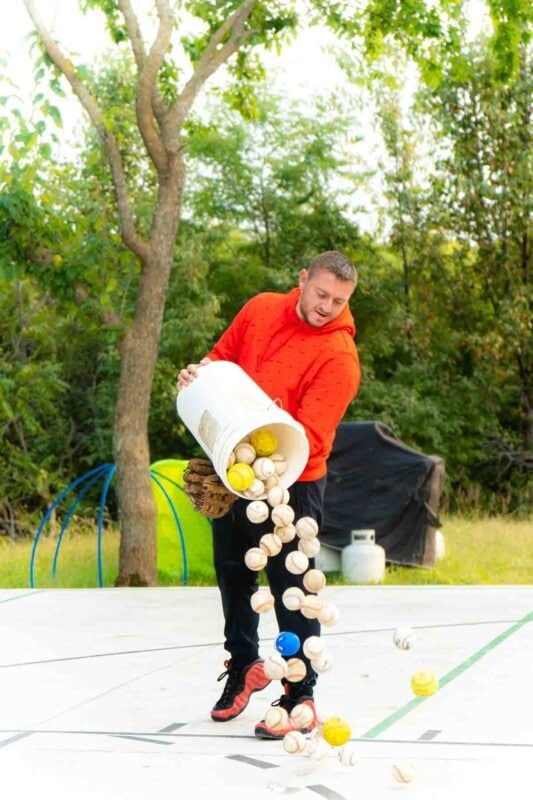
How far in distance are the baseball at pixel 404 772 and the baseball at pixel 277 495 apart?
37.5 inches

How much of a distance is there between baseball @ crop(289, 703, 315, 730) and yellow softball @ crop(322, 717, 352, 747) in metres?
0.16

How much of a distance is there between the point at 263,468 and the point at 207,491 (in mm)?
342

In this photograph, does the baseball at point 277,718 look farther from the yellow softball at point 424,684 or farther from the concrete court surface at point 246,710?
the yellow softball at point 424,684

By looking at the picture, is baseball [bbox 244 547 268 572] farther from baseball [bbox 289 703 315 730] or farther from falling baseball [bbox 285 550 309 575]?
baseball [bbox 289 703 315 730]

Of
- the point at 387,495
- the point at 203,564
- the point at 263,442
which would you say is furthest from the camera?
the point at 203,564

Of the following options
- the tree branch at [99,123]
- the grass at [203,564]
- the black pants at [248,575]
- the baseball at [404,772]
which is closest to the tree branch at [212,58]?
the tree branch at [99,123]

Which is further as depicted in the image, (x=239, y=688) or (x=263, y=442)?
(x=239, y=688)

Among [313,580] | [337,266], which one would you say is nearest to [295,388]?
[337,266]

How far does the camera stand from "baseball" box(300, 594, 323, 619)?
14.5ft

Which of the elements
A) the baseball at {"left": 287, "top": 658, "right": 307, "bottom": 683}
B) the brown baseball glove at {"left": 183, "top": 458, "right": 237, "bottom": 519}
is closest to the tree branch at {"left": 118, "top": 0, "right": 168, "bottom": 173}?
the brown baseball glove at {"left": 183, "top": 458, "right": 237, "bottom": 519}

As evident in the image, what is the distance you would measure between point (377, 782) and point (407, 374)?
16603 mm

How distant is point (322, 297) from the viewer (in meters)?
4.55

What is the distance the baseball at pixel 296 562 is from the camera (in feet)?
14.5

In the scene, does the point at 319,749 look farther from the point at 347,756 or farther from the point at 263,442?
the point at 263,442
